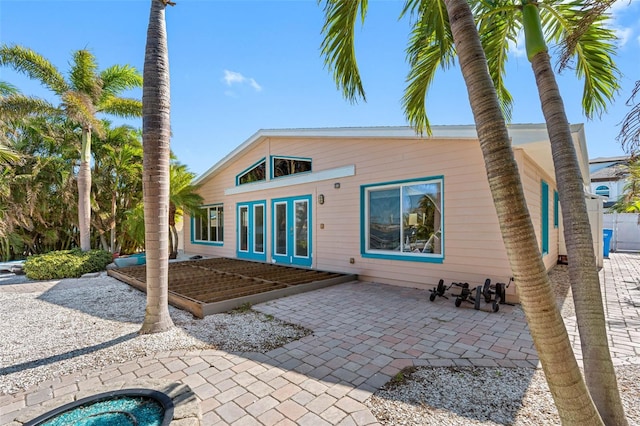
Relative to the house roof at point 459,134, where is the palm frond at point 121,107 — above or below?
above

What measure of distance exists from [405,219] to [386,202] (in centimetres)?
67

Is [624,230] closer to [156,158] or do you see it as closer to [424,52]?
[424,52]

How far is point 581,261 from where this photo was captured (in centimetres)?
215

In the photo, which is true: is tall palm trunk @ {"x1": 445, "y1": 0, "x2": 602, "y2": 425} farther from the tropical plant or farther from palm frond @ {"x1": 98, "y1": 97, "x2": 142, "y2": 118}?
the tropical plant

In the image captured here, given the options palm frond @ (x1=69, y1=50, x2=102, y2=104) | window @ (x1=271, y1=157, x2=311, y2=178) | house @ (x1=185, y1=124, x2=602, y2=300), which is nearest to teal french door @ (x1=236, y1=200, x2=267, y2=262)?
house @ (x1=185, y1=124, x2=602, y2=300)

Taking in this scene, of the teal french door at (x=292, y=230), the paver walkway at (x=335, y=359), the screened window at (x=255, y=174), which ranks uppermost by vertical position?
the screened window at (x=255, y=174)

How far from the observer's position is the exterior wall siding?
602 centimetres

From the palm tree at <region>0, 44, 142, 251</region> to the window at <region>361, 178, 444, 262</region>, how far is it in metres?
9.02

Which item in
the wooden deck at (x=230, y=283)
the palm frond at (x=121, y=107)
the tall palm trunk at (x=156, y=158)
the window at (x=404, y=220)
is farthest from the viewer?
the palm frond at (x=121, y=107)

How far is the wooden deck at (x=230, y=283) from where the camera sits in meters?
5.32

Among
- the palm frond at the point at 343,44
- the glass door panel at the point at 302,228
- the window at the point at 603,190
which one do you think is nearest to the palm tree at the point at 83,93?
the glass door panel at the point at 302,228

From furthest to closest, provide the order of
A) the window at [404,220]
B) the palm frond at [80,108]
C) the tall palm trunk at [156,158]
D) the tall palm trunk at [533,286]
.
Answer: the palm frond at [80,108] < the window at [404,220] < the tall palm trunk at [156,158] < the tall palm trunk at [533,286]

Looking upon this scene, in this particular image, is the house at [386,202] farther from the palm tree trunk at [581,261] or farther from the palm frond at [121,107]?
the palm frond at [121,107]

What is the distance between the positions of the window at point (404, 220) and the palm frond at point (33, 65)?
1047cm
